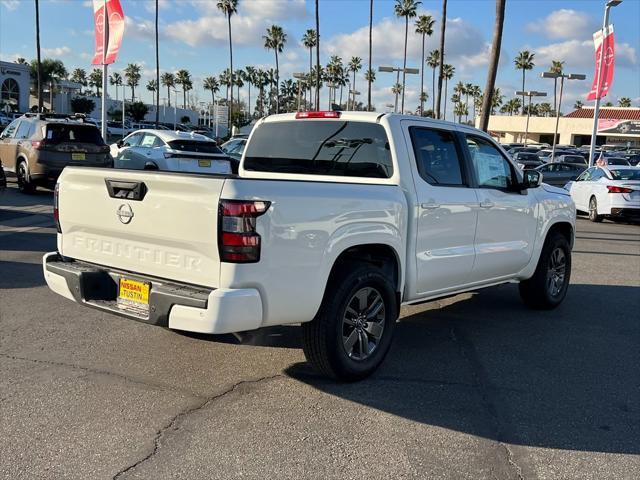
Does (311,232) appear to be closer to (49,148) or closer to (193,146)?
(49,148)

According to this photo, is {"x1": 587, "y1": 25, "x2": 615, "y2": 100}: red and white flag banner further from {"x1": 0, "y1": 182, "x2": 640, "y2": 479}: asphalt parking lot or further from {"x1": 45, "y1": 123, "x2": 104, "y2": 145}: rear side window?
{"x1": 0, "y1": 182, "x2": 640, "y2": 479}: asphalt parking lot

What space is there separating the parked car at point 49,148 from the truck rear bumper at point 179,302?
444 inches

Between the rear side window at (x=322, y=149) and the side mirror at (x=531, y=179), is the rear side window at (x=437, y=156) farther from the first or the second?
the side mirror at (x=531, y=179)

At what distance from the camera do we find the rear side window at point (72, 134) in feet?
50.1

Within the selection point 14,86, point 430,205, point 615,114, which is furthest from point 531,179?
point 615,114

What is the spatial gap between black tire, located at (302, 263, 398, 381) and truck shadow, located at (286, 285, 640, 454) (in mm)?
164

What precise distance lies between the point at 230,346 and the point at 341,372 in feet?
4.30

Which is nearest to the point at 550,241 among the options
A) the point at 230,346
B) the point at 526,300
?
the point at 526,300

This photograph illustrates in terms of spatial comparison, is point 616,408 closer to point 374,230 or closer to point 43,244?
point 374,230

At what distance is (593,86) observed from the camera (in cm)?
2253

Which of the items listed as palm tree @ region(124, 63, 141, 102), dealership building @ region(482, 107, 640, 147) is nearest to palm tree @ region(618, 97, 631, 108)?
dealership building @ region(482, 107, 640, 147)

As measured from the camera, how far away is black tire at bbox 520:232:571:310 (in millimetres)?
7023

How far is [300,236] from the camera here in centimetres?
405

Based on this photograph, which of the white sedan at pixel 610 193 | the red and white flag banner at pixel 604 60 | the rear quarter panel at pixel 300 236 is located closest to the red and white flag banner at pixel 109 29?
the white sedan at pixel 610 193
